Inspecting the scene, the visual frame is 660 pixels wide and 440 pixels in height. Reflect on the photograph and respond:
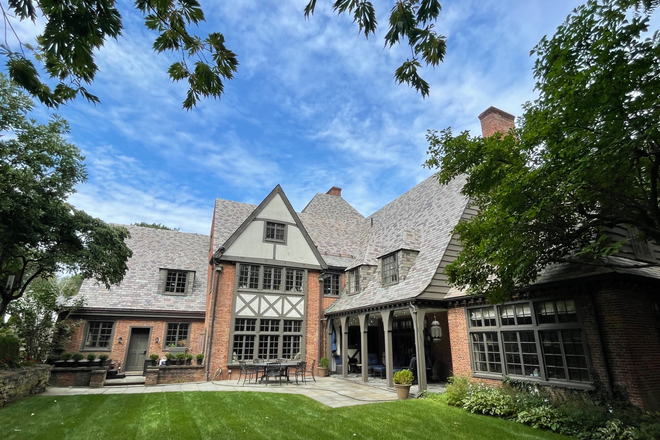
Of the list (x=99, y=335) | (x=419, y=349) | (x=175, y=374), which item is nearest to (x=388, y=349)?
(x=419, y=349)

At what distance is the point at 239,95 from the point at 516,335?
1046 cm

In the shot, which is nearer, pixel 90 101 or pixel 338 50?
pixel 90 101

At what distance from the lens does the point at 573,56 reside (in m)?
6.35

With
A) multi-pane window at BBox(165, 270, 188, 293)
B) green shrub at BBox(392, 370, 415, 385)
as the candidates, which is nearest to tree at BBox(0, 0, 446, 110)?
green shrub at BBox(392, 370, 415, 385)

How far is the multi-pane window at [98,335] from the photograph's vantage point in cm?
1638

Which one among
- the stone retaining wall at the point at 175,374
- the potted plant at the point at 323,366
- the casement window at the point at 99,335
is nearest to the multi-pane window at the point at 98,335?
the casement window at the point at 99,335

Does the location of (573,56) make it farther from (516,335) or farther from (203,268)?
(203,268)

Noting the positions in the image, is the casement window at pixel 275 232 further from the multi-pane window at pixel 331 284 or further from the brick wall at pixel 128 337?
the brick wall at pixel 128 337

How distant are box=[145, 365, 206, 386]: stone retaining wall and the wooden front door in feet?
10.0

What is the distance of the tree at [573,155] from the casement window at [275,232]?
443 inches

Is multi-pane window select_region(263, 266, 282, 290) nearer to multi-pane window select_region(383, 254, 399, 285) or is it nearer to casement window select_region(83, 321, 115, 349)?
multi-pane window select_region(383, 254, 399, 285)

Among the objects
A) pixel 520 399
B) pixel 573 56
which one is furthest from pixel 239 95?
pixel 520 399

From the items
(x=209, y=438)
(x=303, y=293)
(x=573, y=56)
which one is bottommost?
(x=209, y=438)

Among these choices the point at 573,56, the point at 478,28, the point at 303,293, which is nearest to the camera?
the point at 478,28
